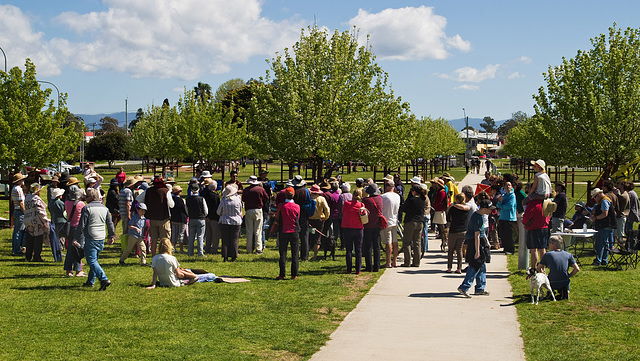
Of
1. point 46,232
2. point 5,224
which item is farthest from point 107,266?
point 5,224

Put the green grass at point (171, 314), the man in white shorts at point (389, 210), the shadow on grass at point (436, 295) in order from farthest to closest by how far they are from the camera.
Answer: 1. the man in white shorts at point (389, 210)
2. the shadow on grass at point (436, 295)
3. the green grass at point (171, 314)

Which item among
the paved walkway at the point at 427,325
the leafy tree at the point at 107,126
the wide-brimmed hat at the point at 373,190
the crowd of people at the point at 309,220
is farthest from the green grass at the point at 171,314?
the leafy tree at the point at 107,126

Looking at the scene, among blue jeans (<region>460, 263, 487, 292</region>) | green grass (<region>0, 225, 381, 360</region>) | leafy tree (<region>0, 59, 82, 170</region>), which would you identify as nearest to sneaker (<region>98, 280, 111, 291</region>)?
green grass (<region>0, 225, 381, 360</region>)

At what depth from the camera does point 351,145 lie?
82.5ft

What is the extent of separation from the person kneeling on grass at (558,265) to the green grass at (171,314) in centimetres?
303

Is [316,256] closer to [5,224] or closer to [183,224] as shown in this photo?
[183,224]

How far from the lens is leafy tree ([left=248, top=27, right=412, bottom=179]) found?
24234 millimetres

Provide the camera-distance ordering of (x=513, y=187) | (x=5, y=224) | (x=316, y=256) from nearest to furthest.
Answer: (x=316, y=256) < (x=513, y=187) < (x=5, y=224)

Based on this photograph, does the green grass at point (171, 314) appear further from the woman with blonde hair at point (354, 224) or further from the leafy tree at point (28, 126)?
the leafy tree at point (28, 126)

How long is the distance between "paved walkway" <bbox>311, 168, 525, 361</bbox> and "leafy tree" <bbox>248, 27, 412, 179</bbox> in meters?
12.2

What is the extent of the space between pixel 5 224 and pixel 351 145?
475 inches

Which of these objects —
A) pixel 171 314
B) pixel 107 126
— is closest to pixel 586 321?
pixel 171 314

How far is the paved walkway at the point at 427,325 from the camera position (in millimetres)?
7742

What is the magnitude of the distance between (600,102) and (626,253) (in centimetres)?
1371
